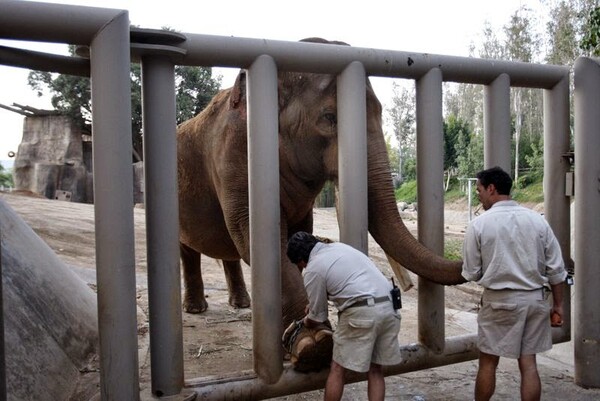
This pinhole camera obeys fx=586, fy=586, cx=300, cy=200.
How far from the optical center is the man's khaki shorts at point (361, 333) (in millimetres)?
3014

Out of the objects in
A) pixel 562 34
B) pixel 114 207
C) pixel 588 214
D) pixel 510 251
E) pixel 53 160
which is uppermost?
pixel 562 34

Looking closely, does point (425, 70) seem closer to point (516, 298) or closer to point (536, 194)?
point (516, 298)

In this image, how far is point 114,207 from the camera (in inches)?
101

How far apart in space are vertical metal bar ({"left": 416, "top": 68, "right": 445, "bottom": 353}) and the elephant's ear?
1.30m

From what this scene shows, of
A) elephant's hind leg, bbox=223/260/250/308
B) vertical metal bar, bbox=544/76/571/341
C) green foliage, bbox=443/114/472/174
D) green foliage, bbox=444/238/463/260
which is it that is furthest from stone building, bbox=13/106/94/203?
vertical metal bar, bbox=544/76/571/341

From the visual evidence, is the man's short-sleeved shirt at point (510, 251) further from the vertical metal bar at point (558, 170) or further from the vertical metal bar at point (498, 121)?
the vertical metal bar at point (558, 170)

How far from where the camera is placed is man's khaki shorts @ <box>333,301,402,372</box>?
9.89 feet

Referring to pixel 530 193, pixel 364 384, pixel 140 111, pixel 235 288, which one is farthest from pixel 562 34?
pixel 364 384

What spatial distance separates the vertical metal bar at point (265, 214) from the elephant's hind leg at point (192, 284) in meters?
3.58

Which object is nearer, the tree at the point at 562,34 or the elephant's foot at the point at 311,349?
the elephant's foot at the point at 311,349

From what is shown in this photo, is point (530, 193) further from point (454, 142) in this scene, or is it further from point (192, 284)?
point (192, 284)

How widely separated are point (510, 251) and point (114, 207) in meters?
2.05

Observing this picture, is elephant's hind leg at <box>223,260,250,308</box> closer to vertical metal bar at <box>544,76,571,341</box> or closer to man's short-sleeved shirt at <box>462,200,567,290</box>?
vertical metal bar at <box>544,76,571,341</box>

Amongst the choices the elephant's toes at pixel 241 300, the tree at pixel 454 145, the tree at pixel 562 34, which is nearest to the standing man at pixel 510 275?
the elephant's toes at pixel 241 300
